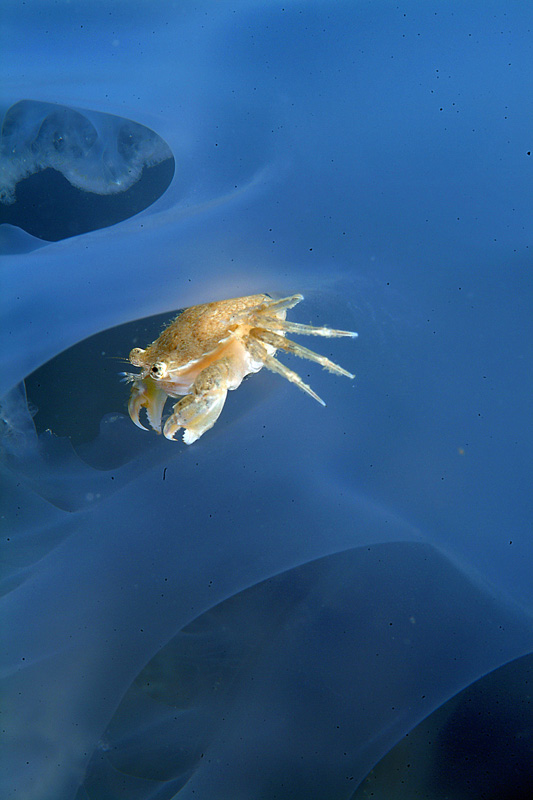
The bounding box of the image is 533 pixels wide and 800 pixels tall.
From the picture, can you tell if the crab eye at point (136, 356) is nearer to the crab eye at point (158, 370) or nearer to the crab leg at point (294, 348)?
the crab eye at point (158, 370)

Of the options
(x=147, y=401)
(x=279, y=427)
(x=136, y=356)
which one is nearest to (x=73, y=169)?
(x=136, y=356)

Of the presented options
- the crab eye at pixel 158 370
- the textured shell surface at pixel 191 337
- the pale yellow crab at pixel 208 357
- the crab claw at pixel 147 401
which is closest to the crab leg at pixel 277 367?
the pale yellow crab at pixel 208 357

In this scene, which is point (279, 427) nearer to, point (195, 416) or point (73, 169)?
point (195, 416)

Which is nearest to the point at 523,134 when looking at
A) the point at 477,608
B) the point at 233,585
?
the point at 477,608

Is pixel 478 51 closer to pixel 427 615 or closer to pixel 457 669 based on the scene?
pixel 427 615

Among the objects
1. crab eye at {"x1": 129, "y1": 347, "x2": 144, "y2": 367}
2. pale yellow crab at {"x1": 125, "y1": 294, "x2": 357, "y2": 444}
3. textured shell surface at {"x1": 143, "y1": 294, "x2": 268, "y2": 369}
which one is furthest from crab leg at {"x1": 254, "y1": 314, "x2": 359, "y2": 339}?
crab eye at {"x1": 129, "y1": 347, "x2": 144, "y2": 367}

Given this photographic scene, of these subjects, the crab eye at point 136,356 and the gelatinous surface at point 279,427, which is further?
the crab eye at point 136,356
